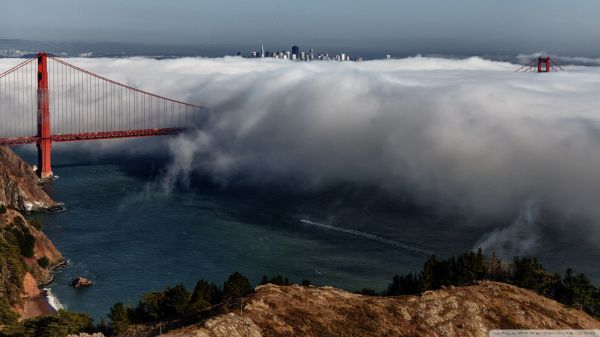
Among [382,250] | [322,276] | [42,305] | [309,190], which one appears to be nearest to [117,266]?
[42,305]

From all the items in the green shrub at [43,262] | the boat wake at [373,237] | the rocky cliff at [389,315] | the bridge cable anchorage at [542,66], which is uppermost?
the bridge cable anchorage at [542,66]

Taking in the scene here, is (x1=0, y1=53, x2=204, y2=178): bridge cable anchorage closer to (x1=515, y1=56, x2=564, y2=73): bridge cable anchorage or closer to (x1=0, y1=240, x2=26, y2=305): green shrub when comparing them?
(x1=0, y1=240, x2=26, y2=305): green shrub

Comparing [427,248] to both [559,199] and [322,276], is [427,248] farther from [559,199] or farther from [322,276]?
[559,199]

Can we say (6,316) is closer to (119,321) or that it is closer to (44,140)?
(119,321)

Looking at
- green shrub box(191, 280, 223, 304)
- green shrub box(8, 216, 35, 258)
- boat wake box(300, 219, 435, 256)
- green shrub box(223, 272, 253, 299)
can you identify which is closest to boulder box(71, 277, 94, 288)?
green shrub box(8, 216, 35, 258)

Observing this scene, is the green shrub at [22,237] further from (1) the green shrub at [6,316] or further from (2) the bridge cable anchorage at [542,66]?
(2) the bridge cable anchorage at [542,66]

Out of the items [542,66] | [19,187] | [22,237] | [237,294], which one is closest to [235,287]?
[237,294]

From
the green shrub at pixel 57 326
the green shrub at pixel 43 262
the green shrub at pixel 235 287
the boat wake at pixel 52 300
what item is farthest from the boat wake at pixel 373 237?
the green shrub at pixel 57 326
